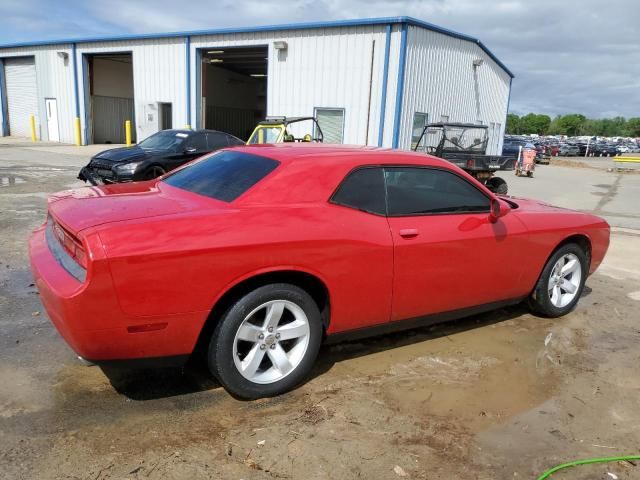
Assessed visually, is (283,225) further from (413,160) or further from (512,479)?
(512,479)

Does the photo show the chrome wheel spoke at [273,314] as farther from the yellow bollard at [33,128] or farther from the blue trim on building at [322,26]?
the yellow bollard at [33,128]

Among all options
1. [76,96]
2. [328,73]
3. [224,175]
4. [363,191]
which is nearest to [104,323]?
[224,175]

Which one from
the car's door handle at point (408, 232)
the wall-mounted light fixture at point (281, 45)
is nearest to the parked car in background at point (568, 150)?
the wall-mounted light fixture at point (281, 45)

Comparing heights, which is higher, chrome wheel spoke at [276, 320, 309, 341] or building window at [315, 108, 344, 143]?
building window at [315, 108, 344, 143]

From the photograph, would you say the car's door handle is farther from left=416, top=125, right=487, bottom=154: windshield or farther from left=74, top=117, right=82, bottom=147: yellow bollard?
left=74, top=117, right=82, bottom=147: yellow bollard

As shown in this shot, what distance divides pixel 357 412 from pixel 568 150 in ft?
169

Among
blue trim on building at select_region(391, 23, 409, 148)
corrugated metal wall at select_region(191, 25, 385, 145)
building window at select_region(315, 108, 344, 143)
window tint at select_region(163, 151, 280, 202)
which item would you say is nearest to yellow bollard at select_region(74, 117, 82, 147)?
corrugated metal wall at select_region(191, 25, 385, 145)

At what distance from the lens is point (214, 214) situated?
9.78 feet

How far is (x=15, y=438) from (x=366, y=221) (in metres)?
2.35

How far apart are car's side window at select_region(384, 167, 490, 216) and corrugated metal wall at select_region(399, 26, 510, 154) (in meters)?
13.9

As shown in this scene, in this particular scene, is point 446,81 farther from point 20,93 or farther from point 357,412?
point 20,93

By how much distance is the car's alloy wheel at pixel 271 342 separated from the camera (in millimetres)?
3061

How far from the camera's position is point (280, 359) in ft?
10.5

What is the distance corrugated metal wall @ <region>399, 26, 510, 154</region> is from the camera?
1750 cm
